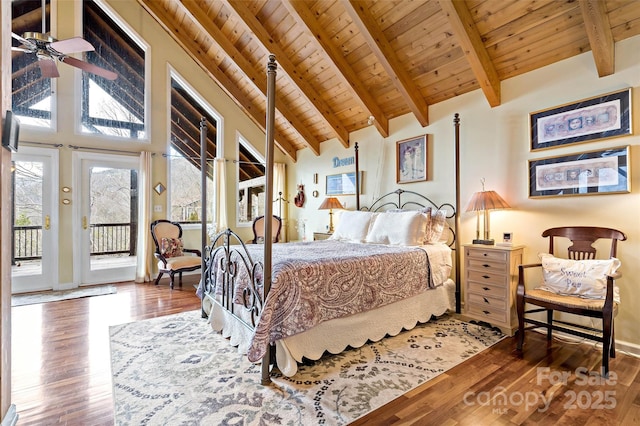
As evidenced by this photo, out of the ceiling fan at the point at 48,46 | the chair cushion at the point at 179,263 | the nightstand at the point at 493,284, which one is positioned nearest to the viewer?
the ceiling fan at the point at 48,46

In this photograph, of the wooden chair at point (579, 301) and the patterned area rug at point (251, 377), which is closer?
the patterned area rug at point (251, 377)

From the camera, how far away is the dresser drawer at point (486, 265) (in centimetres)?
305

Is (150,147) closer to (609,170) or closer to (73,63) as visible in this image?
(73,63)

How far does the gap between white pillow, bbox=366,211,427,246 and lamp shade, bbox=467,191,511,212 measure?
549mm

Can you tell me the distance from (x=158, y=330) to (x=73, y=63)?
286 cm

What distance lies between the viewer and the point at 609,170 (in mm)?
2777

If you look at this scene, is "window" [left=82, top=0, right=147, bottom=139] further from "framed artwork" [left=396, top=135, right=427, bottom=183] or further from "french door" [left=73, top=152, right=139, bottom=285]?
"framed artwork" [left=396, top=135, right=427, bottom=183]

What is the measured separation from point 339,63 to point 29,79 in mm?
4687

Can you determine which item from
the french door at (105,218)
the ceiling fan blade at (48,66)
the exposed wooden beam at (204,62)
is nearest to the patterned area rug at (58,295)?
the french door at (105,218)

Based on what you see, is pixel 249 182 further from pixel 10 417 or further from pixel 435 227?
pixel 10 417

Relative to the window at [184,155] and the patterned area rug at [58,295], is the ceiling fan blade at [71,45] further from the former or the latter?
the patterned area rug at [58,295]

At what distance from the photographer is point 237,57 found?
5.06m

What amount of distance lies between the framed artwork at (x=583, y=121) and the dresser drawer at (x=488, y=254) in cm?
119

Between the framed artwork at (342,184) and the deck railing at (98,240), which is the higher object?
the framed artwork at (342,184)
